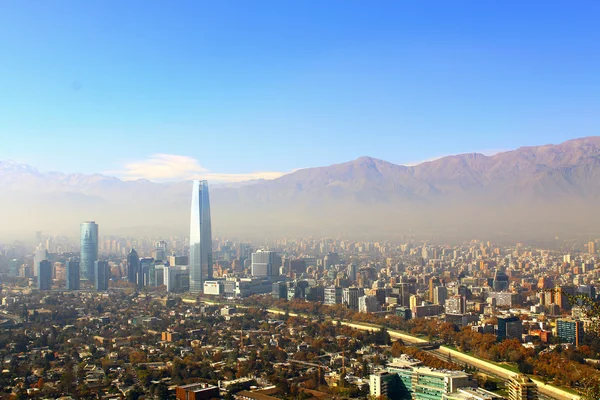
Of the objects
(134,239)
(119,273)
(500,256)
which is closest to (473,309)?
(500,256)

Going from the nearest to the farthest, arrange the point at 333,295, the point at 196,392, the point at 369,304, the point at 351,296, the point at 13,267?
the point at 196,392 < the point at 369,304 < the point at 351,296 < the point at 333,295 < the point at 13,267

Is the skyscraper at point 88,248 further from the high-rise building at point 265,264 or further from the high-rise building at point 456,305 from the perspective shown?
the high-rise building at point 456,305

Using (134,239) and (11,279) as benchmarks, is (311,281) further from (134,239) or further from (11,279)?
(134,239)

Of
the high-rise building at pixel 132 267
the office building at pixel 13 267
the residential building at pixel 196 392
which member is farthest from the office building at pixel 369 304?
the office building at pixel 13 267

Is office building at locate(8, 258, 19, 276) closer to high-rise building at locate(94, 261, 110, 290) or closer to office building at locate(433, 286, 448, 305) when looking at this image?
high-rise building at locate(94, 261, 110, 290)

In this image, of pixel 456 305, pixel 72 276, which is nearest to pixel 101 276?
pixel 72 276

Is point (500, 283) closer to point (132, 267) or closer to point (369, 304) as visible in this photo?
point (369, 304)
